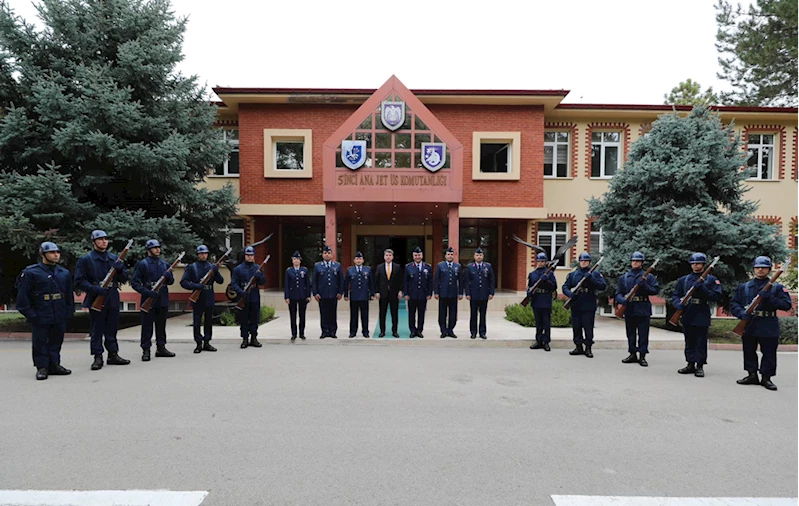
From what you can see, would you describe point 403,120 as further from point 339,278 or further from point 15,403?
point 15,403

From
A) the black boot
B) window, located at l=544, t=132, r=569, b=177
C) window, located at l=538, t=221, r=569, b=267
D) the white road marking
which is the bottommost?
the black boot

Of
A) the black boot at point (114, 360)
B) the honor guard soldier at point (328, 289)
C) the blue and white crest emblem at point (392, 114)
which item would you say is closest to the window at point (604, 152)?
the blue and white crest emblem at point (392, 114)

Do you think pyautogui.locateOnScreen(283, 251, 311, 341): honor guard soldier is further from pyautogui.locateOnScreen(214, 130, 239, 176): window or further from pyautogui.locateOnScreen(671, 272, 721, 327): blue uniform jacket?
pyautogui.locateOnScreen(214, 130, 239, 176): window

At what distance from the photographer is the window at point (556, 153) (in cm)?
1694

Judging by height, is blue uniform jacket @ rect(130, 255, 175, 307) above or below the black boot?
above

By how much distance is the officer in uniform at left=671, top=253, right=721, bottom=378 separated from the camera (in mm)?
6840

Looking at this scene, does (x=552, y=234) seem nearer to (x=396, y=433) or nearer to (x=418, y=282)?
(x=418, y=282)

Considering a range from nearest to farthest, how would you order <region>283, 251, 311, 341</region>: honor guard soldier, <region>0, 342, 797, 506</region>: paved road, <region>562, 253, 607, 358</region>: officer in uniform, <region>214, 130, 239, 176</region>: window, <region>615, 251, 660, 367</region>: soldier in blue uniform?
<region>0, 342, 797, 506</region>: paved road, <region>615, 251, 660, 367</region>: soldier in blue uniform, <region>562, 253, 607, 358</region>: officer in uniform, <region>283, 251, 311, 341</region>: honor guard soldier, <region>214, 130, 239, 176</region>: window

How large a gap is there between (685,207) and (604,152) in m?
6.35

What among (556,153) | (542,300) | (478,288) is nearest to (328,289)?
(478,288)

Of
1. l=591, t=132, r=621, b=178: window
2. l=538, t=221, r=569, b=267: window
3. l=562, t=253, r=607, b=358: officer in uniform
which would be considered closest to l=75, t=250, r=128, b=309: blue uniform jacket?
l=562, t=253, r=607, b=358: officer in uniform

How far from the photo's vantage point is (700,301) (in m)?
6.95

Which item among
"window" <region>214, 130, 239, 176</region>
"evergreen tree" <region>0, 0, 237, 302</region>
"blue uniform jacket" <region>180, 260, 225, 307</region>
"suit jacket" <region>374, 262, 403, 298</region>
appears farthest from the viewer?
"window" <region>214, 130, 239, 176</region>

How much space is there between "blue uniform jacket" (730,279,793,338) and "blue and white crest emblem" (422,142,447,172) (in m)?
8.56
